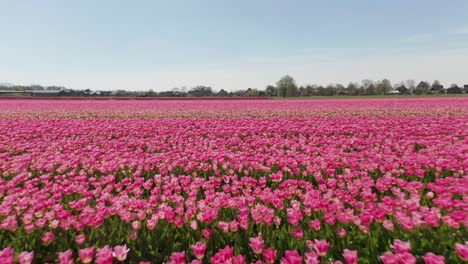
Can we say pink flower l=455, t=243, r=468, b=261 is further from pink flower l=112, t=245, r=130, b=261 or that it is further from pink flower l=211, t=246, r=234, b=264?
pink flower l=112, t=245, r=130, b=261

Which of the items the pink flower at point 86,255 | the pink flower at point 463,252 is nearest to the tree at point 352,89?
the pink flower at point 463,252

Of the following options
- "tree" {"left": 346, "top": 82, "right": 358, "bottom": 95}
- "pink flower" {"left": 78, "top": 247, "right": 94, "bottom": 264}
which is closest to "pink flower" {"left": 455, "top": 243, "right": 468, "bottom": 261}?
"pink flower" {"left": 78, "top": 247, "right": 94, "bottom": 264}

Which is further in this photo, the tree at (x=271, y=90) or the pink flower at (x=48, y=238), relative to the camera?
the tree at (x=271, y=90)

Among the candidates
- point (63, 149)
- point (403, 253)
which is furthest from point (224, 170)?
point (63, 149)

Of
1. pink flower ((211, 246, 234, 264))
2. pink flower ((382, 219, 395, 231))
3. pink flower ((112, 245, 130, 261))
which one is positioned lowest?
pink flower ((112, 245, 130, 261))

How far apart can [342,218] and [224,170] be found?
8.55 ft

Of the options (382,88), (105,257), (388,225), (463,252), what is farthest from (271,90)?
(105,257)

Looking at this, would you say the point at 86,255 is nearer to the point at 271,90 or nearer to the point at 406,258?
the point at 406,258

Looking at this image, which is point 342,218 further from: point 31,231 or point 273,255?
point 31,231

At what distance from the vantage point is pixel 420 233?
8.05 feet

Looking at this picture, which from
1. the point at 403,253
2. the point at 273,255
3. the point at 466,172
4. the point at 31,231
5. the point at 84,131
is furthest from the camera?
the point at 84,131

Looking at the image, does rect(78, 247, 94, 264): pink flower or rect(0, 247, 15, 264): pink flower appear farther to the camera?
rect(78, 247, 94, 264): pink flower

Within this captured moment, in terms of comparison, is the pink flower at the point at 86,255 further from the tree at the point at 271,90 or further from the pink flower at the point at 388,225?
the tree at the point at 271,90

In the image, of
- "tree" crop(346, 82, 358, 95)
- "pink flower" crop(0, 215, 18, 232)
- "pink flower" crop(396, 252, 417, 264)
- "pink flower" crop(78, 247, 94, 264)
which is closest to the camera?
"pink flower" crop(396, 252, 417, 264)
